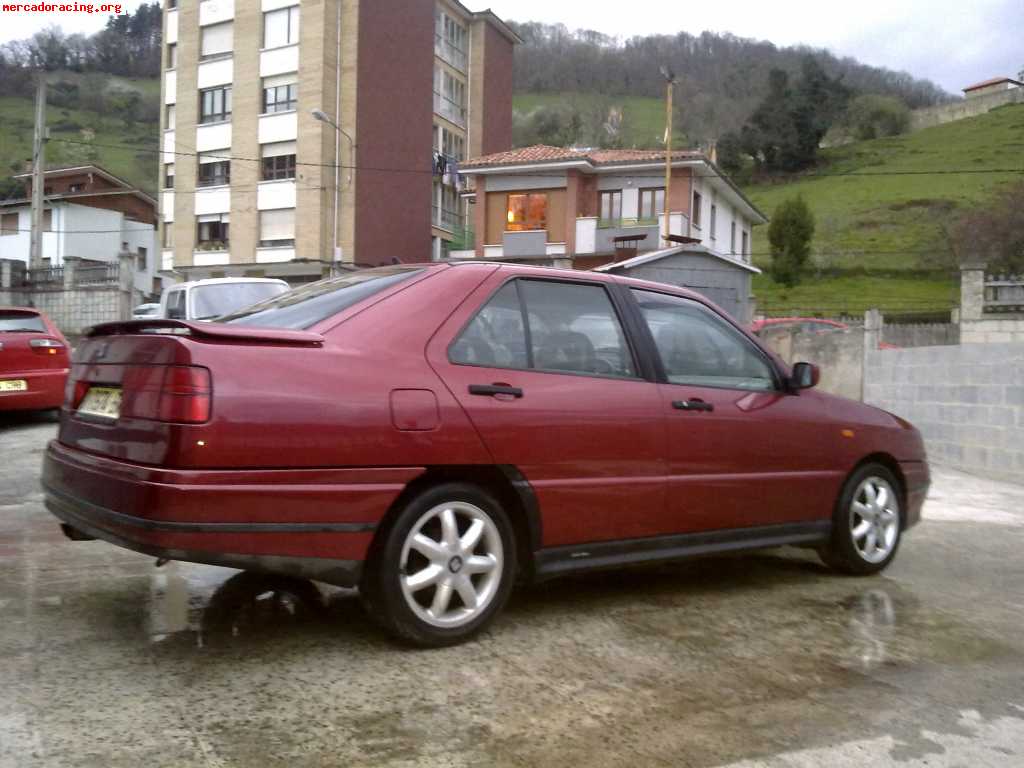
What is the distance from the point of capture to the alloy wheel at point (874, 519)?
5.18 m

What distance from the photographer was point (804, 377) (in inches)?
196

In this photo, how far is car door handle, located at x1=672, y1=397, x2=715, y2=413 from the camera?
4.32m

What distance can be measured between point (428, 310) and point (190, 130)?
43541 millimetres

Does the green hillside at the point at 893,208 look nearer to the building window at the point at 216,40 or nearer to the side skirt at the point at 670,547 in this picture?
the building window at the point at 216,40

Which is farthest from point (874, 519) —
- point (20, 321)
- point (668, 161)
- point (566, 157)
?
point (566, 157)

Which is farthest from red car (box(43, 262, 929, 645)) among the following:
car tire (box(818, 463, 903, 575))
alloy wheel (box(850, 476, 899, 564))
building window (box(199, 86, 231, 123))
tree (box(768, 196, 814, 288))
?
tree (box(768, 196, 814, 288))

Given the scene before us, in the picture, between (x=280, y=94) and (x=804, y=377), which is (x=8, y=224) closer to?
(x=280, y=94)

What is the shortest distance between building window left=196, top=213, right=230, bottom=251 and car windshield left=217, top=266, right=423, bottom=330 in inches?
1570

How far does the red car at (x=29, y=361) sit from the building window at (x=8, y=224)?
153 feet

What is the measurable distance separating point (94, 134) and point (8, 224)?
32.4m

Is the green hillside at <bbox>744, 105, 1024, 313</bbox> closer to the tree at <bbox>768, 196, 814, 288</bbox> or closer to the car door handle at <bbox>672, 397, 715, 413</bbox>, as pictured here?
the tree at <bbox>768, 196, 814, 288</bbox>

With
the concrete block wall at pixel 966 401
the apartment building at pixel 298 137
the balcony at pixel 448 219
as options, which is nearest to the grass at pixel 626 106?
the balcony at pixel 448 219

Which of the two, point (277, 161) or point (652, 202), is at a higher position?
point (277, 161)

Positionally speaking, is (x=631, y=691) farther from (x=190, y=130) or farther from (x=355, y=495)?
(x=190, y=130)
